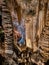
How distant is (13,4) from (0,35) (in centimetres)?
20

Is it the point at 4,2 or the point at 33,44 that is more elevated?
the point at 4,2

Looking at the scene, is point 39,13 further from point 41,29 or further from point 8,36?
point 8,36

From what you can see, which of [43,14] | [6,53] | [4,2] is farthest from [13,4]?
[6,53]

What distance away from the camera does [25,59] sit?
882 millimetres

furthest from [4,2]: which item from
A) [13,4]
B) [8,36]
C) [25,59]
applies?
[25,59]

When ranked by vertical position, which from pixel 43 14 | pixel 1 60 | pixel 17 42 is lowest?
pixel 1 60

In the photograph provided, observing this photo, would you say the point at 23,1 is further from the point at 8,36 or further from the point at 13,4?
the point at 8,36

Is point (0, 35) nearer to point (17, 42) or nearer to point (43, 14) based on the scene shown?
point (17, 42)

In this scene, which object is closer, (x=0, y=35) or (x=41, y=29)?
(x=41, y=29)

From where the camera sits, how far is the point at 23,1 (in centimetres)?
82

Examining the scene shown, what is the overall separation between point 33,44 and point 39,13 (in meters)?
0.17

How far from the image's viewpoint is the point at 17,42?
90cm

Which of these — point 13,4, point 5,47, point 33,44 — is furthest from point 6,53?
point 13,4

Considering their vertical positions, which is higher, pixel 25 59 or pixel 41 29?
pixel 41 29
